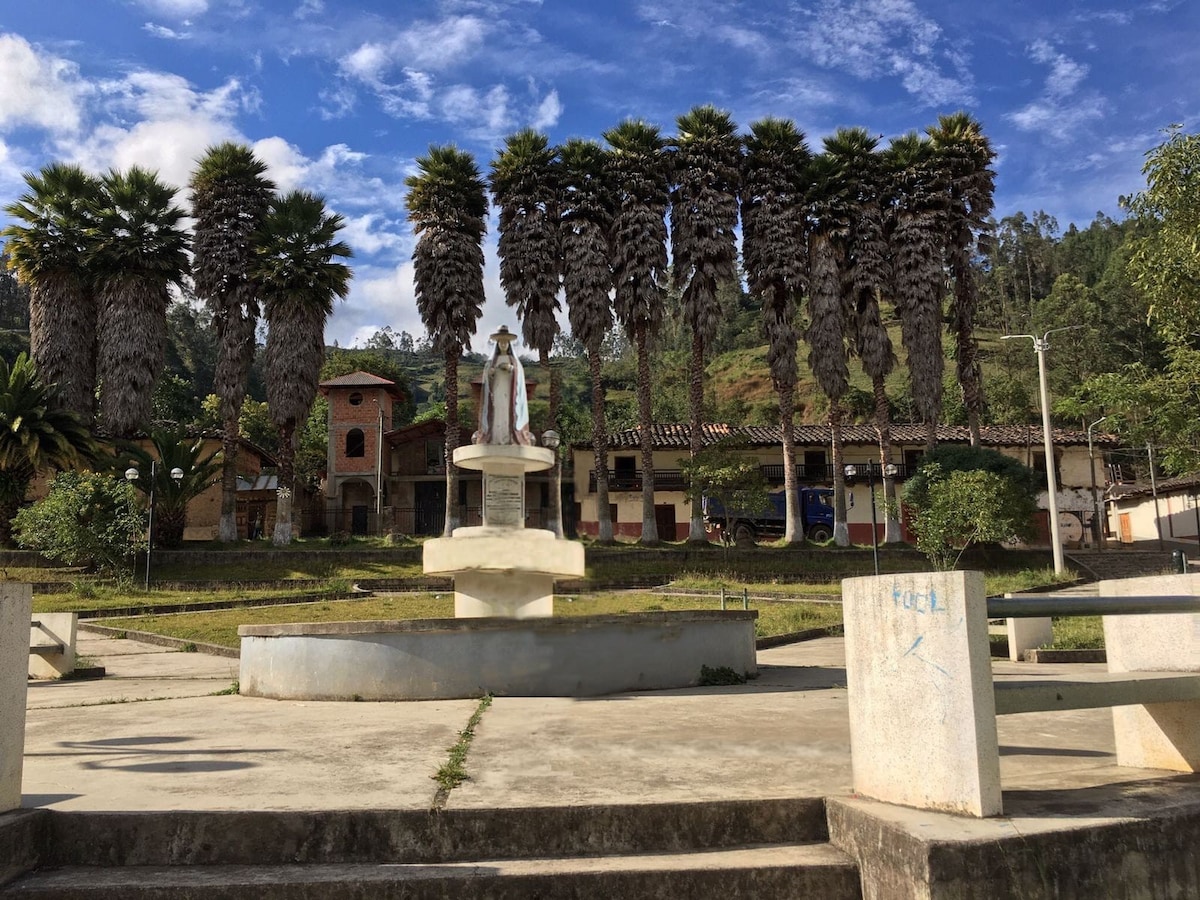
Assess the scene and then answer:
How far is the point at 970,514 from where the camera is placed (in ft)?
90.6

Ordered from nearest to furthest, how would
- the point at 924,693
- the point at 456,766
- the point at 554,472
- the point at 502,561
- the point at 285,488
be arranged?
the point at 924,693, the point at 456,766, the point at 502,561, the point at 285,488, the point at 554,472

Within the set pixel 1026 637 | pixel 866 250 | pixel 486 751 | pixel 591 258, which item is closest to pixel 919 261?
pixel 866 250

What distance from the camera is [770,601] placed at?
23.2 meters

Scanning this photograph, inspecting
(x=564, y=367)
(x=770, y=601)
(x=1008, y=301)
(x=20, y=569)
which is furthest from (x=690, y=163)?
(x=564, y=367)

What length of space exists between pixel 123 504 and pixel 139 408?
9.17 metres

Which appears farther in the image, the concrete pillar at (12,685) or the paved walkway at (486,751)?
the paved walkway at (486,751)

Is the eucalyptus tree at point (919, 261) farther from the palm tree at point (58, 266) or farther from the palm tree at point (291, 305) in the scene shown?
the palm tree at point (58, 266)

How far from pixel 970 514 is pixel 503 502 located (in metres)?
21.1

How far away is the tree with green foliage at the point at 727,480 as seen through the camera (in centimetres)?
3153

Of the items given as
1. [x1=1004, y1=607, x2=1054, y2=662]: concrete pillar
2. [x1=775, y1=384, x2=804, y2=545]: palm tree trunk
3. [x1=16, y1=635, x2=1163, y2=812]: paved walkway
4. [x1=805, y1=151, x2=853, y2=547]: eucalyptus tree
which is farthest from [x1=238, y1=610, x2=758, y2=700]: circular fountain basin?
[x1=805, y1=151, x2=853, y2=547]: eucalyptus tree

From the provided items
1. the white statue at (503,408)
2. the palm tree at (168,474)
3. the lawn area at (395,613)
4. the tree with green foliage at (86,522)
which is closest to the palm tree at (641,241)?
the lawn area at (395,613)

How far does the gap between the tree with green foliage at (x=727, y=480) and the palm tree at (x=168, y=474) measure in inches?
696

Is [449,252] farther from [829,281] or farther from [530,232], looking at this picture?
[829,281]

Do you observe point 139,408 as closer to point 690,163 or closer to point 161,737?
Result: point 690,163
